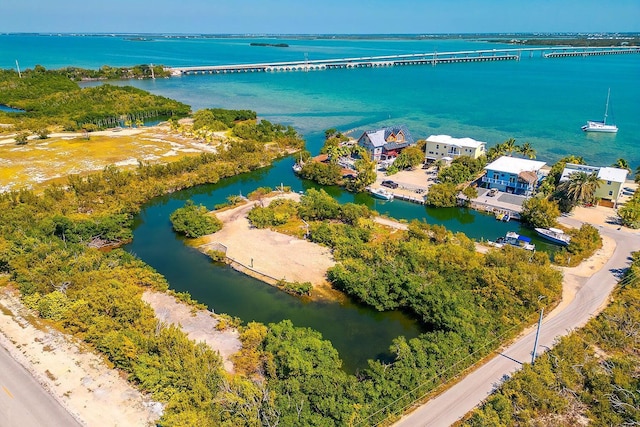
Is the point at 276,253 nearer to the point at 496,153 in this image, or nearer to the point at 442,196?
the point at 442,196

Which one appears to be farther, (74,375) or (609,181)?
(609,181)

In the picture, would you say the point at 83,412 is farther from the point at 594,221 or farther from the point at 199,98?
the point at 199,98

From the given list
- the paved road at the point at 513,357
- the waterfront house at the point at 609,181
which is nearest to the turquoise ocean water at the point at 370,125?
the paved road at the point at 513,357

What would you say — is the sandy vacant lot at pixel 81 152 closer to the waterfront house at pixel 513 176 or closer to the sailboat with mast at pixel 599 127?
the waterfront house at pixel 513 176

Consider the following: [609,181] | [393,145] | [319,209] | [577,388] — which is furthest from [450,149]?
[577,388]

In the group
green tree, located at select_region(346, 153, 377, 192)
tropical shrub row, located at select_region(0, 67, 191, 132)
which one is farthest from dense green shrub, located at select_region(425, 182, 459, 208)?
tropical shrub row, located at select_region(0, 67, 191, 132)

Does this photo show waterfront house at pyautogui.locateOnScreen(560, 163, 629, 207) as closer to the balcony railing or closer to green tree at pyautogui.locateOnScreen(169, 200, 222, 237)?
the balcony railing
